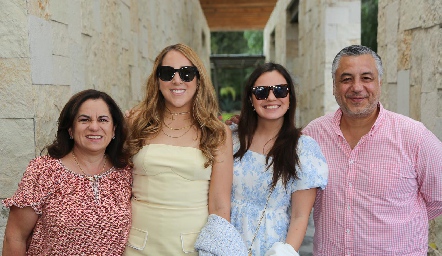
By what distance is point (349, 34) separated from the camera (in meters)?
5.17

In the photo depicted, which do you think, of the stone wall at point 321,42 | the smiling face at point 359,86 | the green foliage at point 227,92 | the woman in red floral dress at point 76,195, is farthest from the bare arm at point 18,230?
the green foliage at point 227,92

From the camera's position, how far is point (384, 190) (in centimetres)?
183

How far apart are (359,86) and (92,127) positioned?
Result: 111cm

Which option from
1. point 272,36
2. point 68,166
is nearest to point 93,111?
point 68,166

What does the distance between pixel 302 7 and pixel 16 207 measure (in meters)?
5.97

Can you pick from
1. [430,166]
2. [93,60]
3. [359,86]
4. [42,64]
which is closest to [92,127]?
[42,64]

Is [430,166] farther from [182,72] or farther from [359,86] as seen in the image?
[182,72]

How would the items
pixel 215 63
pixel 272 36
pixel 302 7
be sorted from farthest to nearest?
pixel 215 63 < pixel 272 36 < pixel 302 7

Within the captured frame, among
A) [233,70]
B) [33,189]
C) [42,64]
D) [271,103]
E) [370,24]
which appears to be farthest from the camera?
[233,70]

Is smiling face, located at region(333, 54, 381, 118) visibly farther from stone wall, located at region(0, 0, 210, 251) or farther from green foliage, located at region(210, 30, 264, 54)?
green foliage, located at region(210, 30, 264, 54)

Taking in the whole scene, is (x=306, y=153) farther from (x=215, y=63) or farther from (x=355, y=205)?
(x=215, y=63)

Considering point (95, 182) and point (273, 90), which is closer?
point (95, 182)

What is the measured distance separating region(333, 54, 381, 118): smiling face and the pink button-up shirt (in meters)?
0.08

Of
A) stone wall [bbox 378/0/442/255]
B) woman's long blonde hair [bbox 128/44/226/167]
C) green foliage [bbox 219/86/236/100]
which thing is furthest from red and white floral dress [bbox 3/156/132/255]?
green foliage [bbox 219/86/236/100]
